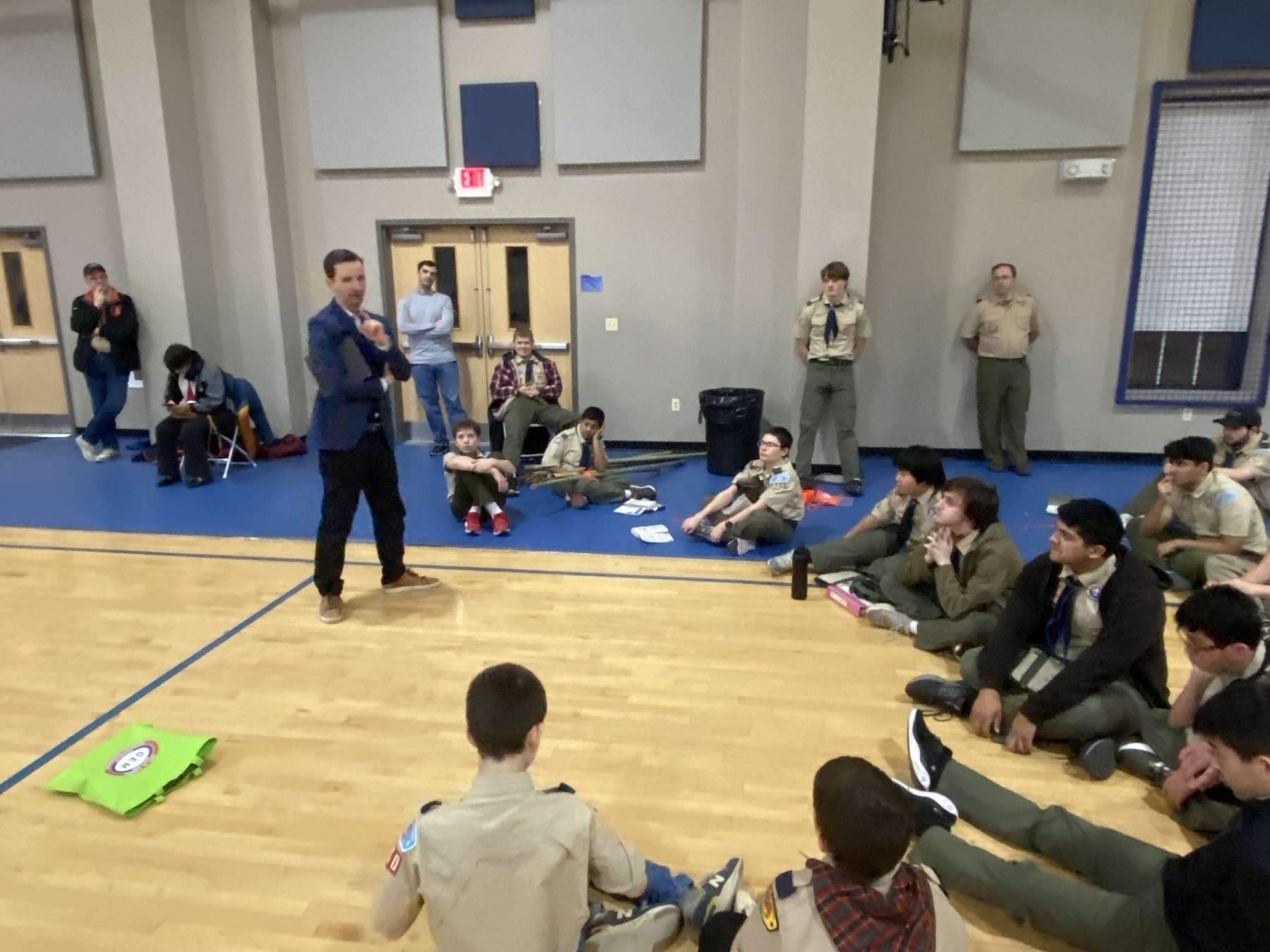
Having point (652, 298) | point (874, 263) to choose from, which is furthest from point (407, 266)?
point (874, 263)

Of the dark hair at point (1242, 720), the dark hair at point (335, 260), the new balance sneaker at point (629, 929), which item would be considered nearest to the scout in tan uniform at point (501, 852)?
the new balance sneaker at point (629, 929)

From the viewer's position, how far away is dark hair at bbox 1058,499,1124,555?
269 centimetres

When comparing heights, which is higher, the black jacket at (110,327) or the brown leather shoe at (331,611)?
the black jacket at (110,327)

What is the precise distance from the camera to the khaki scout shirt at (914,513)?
4129 mm

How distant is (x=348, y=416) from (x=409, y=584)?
971 mm

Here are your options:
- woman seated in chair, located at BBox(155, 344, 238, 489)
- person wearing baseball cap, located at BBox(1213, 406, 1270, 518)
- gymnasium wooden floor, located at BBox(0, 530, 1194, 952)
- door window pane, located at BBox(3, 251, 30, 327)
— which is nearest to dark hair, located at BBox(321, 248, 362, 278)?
gymnasium wooden floor, located at BBox(0, 530, 1194, 952)

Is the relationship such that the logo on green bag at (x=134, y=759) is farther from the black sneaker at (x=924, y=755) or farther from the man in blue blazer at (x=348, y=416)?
the black sneaker at (x=924, y=755)

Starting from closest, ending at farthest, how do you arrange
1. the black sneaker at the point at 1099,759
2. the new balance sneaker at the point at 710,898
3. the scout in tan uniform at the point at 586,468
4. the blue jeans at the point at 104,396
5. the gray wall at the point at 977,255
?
1. the new balance sneaker at the point at 710,898
2. the black sneaker at the point at 1099,759
3. the scout in tan uniform at the point at 586,468
4. the gray wall at the point at 977,255
5. the blue jeans at the point at 104,396

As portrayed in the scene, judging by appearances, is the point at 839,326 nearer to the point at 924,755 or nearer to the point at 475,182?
the point at 475,182

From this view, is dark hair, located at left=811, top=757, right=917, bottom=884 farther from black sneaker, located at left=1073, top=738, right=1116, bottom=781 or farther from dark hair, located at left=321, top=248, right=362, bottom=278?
dark hair, located at left=321, top=248, right=362, bottom=278

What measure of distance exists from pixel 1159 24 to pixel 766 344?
3594 mm

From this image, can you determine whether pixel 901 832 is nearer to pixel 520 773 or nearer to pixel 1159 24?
pixel 520 773

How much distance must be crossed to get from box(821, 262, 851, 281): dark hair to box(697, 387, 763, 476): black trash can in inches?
41.7

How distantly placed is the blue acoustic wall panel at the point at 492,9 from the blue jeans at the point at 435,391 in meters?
2.80
